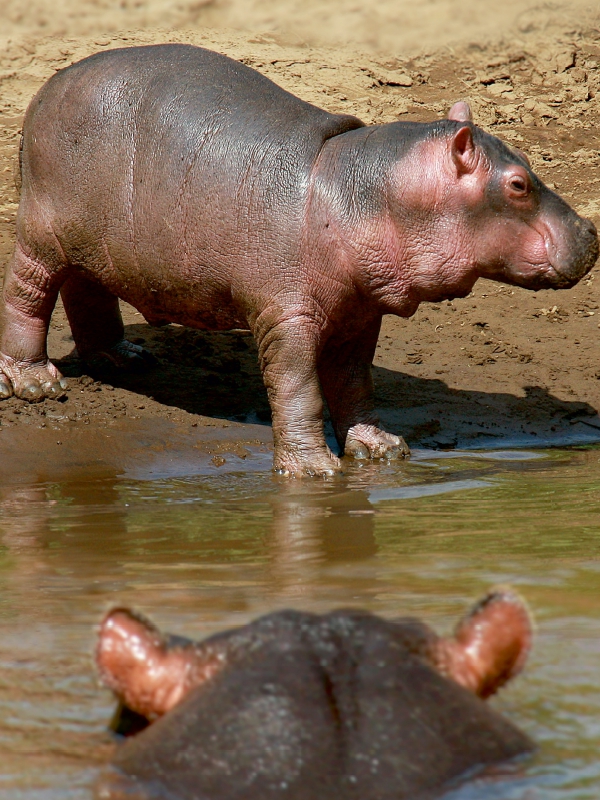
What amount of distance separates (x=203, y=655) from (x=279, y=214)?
4.07 meters

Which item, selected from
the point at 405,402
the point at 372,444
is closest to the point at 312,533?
the point at 372,444

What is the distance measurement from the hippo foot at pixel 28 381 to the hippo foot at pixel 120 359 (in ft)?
1.60

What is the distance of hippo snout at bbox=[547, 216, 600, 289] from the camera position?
5.73 metres

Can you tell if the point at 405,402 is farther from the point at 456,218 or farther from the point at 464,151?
the point at 464,151

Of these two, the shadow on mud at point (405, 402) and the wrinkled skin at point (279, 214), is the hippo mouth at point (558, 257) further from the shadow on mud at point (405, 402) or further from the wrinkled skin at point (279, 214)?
the shadow on mud at point (405, 402)

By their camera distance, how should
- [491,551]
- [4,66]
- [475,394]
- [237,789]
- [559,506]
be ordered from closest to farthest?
[237,789]
[491,551]
[559,506]
[475,394]
[4,66]

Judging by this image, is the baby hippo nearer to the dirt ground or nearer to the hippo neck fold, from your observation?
the hippo neck fold

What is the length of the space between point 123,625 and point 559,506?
134 inches

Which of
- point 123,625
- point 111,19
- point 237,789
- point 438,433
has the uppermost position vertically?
point 111,19

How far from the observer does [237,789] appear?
1.78m

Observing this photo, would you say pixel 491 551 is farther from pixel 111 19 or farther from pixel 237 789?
pixel 111 19

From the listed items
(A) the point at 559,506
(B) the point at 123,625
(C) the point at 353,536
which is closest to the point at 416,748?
(B) the point at 123,625

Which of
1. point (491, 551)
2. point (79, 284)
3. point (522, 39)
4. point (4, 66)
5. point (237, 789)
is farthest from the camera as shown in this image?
point (522, 39)

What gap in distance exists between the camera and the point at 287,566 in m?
3.90
